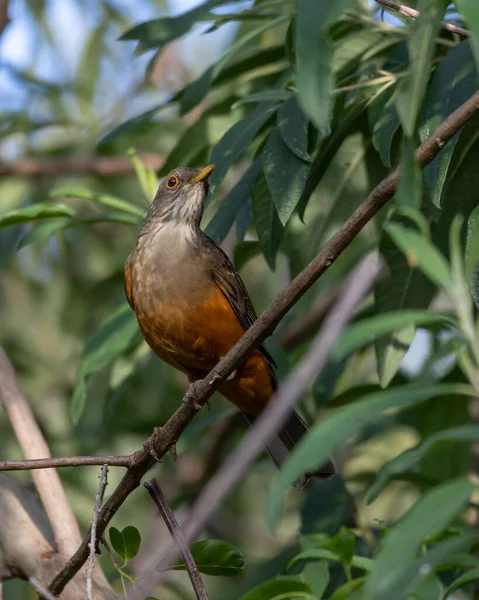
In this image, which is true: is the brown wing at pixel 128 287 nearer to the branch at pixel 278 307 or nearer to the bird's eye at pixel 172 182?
the bird's eye at pixel 172 182


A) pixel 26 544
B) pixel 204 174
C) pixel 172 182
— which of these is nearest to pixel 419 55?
pixel 26 544

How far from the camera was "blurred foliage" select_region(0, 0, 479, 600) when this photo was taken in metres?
2.41

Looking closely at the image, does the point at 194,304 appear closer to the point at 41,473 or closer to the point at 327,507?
the point at 41,473

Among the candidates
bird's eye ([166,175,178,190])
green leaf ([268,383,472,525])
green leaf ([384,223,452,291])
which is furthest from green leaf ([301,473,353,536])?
green leaf ([384,223,452,291])

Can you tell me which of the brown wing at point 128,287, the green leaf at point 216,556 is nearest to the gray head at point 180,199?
the brown wing at point 128,287

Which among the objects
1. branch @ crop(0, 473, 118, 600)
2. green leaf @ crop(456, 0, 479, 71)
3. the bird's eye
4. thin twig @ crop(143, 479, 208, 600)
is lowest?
thin twig @ crop(143, 479, 208, 600)

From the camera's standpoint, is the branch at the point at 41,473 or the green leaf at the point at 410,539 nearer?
the green leaf at the point at 410,539

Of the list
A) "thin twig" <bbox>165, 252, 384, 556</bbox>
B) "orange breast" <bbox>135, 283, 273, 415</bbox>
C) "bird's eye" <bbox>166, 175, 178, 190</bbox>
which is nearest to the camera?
"thin twig" <bbox>165, 252, 384, 556</bbox>

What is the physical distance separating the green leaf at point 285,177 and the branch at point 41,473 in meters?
2.01

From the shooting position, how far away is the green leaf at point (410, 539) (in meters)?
2.06

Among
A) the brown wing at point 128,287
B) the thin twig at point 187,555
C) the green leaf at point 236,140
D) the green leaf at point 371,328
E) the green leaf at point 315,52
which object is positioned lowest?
the green leaf at point 371,328

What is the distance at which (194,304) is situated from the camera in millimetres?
5883

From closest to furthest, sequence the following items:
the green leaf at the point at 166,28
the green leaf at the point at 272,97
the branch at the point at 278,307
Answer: the branch at the point at 278,307, the green leaf at the point at 272,97, the green leaf at the point at 166,28

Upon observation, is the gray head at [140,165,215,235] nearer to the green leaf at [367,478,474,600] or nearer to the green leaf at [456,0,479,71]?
the green leaf at [456,0,479,71]
